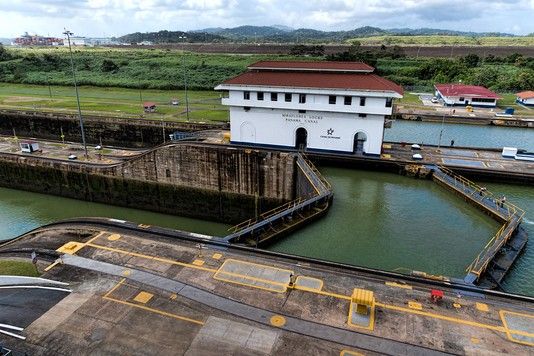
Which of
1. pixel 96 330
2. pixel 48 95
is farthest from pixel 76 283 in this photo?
pixel 48 95

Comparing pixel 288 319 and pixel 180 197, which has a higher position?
pixel 288 319

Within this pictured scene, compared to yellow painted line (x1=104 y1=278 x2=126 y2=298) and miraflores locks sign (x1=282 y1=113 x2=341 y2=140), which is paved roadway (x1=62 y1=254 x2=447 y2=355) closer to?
yellow painted line (x1=104 y1=278 x2=126 y2=298)

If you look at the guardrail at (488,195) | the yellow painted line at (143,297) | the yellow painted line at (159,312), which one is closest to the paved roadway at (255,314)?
the yellow painted line at (143,297)

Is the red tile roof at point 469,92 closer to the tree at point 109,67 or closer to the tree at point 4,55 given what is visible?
the tree at point 109,67

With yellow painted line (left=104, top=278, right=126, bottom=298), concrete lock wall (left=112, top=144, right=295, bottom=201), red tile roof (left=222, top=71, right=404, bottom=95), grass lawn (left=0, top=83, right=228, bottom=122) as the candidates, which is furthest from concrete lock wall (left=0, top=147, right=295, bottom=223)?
grass lawn (left=0, top=83, right=228, bottom=122)

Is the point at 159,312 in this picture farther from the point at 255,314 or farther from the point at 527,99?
the point at 527,99

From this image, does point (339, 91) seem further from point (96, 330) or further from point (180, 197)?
point (96, 330)
